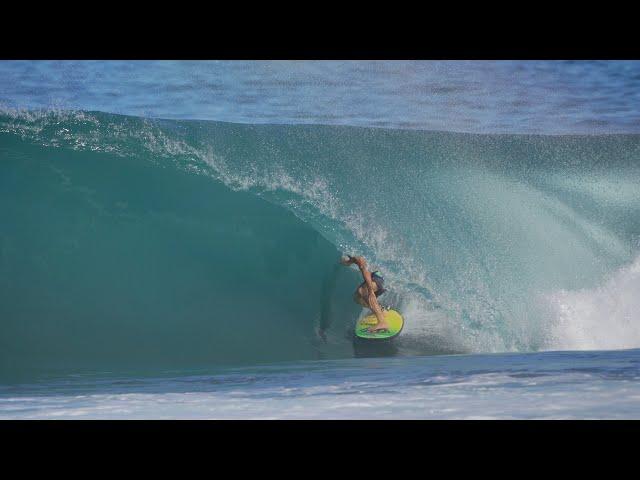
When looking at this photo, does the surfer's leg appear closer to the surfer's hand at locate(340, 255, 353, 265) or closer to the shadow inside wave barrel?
the shadow inside wave barrel

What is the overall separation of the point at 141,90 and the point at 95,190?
39.4 inches

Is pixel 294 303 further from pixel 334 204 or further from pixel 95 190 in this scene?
pixel 95 190

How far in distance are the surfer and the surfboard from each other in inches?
1.3

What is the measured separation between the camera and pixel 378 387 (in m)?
4.82

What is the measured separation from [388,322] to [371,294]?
0.26 metres

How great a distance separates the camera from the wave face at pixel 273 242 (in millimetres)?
6586

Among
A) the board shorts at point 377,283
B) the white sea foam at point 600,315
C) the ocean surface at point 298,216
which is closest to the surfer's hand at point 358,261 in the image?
the board shorts at point 377,283

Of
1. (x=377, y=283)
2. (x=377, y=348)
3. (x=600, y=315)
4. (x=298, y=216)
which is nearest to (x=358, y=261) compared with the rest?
(x=377, y=283)

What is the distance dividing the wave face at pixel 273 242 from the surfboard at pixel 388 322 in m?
0.17

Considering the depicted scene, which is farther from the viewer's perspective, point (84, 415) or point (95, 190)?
point (95, 190)

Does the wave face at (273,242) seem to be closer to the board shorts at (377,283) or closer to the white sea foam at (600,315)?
the white sea foam at (600,315)

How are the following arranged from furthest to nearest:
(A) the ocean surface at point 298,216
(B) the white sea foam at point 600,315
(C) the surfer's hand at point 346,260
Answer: (A) the ocean surface at point 298,216
(B) the white sea foam at point 600,315
(C) the surfer's hand at point 346,260
